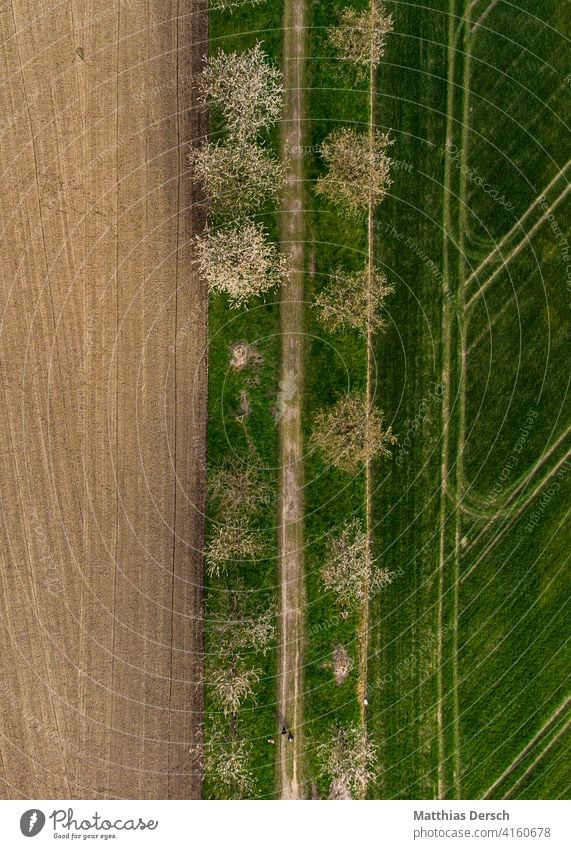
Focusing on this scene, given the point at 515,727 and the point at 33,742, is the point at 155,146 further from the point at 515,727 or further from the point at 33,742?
the point at 515,727

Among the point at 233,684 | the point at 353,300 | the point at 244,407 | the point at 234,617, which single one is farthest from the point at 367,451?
the point at 233,684

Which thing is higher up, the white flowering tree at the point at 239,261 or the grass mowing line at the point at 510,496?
the white flowering tree at the point at 239,261

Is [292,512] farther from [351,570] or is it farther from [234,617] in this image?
[234,617]

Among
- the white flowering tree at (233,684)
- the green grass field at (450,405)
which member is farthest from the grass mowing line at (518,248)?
the white flowering tree at (233,684)

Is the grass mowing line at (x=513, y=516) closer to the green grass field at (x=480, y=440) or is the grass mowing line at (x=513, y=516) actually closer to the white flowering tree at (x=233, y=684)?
the green grass field at (x=480, y=440)

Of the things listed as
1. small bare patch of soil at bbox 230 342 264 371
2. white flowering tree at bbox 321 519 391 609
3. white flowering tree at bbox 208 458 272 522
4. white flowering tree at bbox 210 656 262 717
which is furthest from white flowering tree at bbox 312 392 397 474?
white flowering tree at bbox 210 656 262 717

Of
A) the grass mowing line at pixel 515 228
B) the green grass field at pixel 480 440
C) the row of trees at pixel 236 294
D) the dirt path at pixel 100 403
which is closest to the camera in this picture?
the row of trees at pixel 236 294
